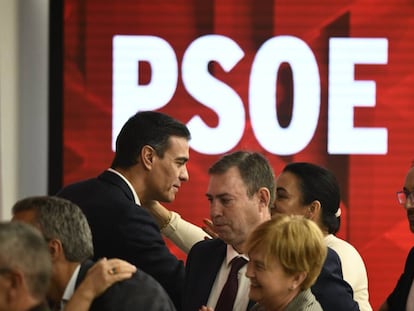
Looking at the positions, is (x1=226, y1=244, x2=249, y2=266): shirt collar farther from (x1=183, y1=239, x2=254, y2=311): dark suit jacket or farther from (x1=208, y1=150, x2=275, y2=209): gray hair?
(x1=208, y1=150, x2=275, y2=209): gray hair

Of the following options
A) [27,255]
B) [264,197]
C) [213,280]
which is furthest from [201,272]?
[27,255]

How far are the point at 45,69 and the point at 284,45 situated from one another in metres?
1.18

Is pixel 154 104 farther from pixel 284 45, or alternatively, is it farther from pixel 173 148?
pixel 173 148

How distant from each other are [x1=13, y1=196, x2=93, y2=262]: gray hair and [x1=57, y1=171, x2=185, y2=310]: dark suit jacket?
75 centimetres

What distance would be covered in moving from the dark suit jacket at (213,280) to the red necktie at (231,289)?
3.0 inches

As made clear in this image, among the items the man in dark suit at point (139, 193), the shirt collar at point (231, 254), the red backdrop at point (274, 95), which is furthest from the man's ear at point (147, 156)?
the red backdrop at point (274, 95)

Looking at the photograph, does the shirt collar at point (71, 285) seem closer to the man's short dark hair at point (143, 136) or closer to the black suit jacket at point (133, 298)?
the black suit jacket at point (133, 298)

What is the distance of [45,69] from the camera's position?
19.0 ft

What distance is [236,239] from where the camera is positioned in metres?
3.55

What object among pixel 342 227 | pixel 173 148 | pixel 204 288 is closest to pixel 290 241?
pixel 204 288

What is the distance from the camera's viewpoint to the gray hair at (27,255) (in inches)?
95.3

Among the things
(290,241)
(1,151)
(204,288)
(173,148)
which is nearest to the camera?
(290,241)

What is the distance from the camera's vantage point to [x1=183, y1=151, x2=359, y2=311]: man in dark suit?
350cm

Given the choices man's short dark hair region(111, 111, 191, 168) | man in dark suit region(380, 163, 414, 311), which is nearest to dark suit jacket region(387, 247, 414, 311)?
man in dark suit region(380, 163, 414, 311)
